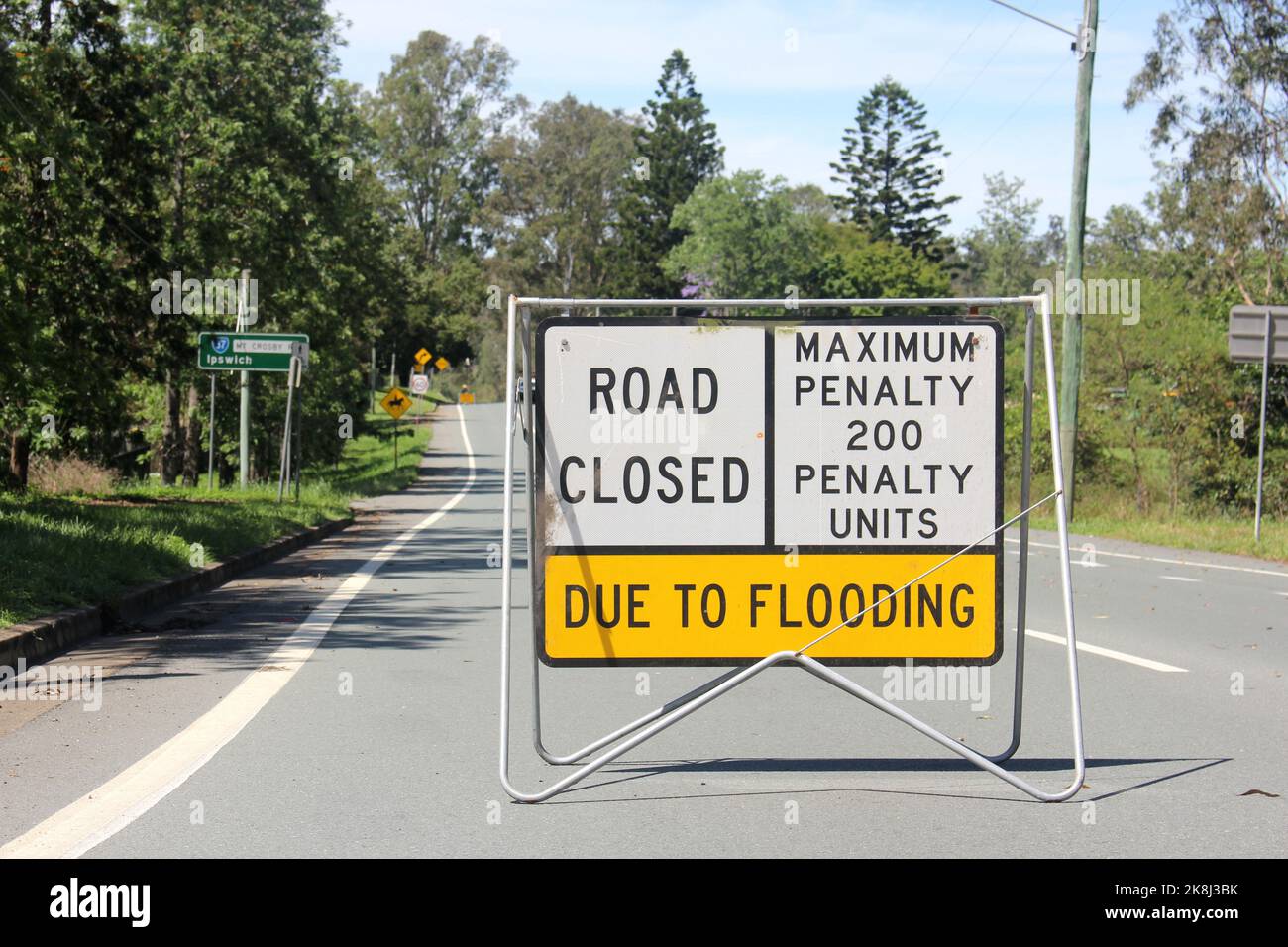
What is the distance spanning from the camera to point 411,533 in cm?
2388

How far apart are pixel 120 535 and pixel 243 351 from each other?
11577 mm

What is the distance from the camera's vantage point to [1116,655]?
1062 centimetres

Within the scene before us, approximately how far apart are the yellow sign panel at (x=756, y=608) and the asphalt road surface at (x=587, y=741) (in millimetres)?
579

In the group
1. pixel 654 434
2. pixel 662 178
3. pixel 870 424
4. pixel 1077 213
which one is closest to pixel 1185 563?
pixel 1077 213

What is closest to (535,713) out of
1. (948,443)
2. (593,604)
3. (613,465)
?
(593,604)

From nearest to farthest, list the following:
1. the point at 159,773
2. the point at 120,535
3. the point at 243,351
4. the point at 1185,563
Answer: the point at 159,773 < the point at 120,535 < the point at 1185,563 < the point at 243,351

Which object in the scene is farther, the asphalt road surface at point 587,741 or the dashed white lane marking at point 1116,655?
the dashed white lane marking at point 1116,655

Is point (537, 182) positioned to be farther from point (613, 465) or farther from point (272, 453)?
point (613, 465)

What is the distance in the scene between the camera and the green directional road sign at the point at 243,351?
86.6 ft

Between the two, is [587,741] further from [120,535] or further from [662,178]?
[662,178]
